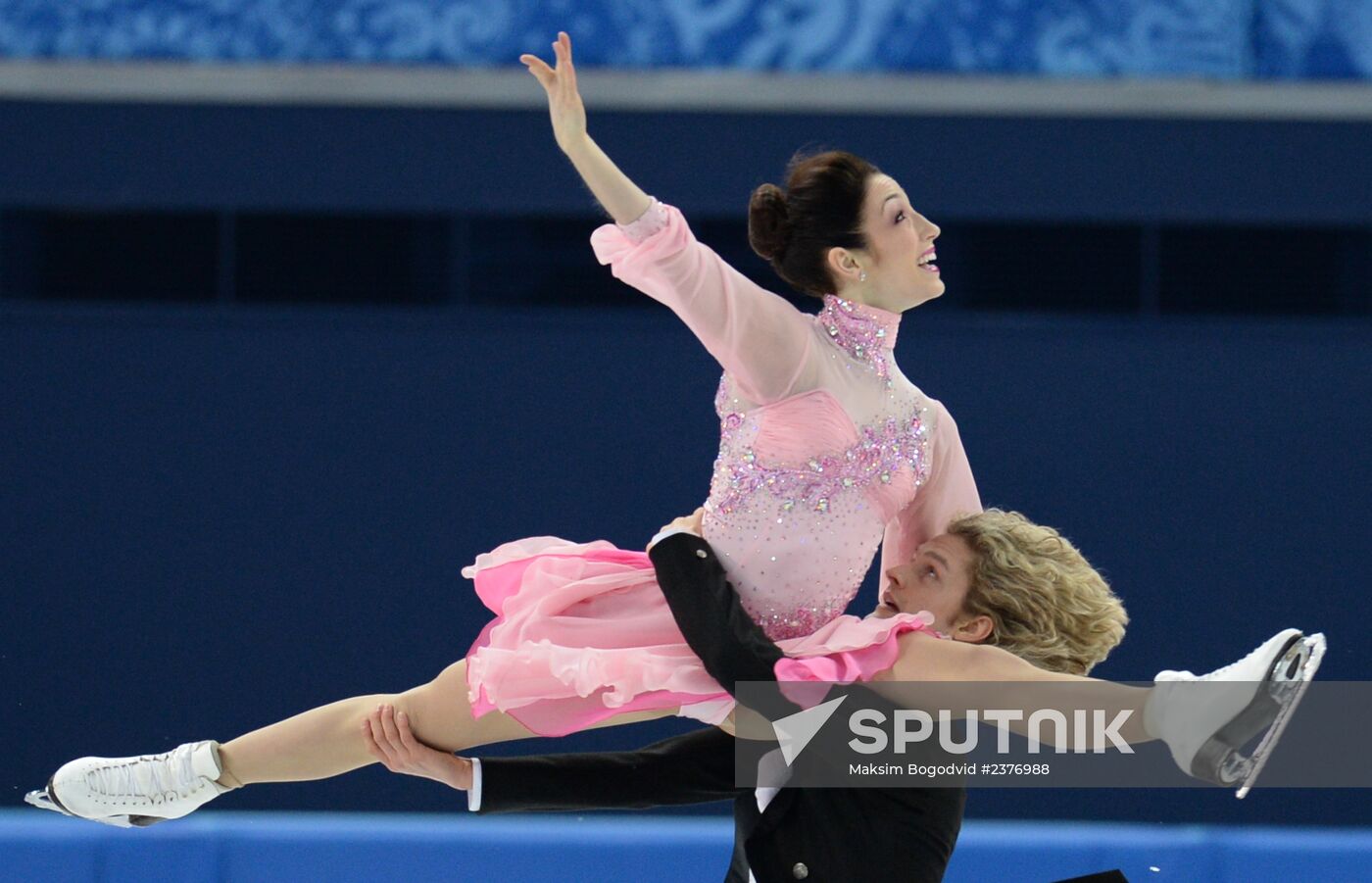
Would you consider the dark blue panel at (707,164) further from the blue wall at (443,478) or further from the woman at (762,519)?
the woman at (762,519)

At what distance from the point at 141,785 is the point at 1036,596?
4.67 ft

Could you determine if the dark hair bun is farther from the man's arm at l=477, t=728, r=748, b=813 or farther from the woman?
the man's arm at l=477, t=728, r=748, b=813

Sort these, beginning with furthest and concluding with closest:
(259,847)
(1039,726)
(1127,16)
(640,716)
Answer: (1127,16)
(259,847)
(640,716)
(1039,726)

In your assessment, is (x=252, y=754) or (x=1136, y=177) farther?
(x=1136, y=177)

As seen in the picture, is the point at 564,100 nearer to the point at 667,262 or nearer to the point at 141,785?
Result: the point at 667,262

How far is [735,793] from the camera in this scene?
8.71ft

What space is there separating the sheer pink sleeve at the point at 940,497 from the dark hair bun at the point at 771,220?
0.34 m

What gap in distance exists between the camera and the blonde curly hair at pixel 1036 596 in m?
2.46

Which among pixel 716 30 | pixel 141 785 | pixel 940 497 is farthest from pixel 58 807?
pixel 716 30

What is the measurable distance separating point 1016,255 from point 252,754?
122 inches

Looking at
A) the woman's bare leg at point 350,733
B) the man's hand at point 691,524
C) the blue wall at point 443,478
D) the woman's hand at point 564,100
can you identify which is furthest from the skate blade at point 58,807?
the blue wall at point 443,478

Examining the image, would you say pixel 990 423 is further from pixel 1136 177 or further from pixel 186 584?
pixel 186 584

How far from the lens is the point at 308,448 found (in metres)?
4.89

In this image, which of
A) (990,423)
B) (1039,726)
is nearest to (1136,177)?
(990,423)
